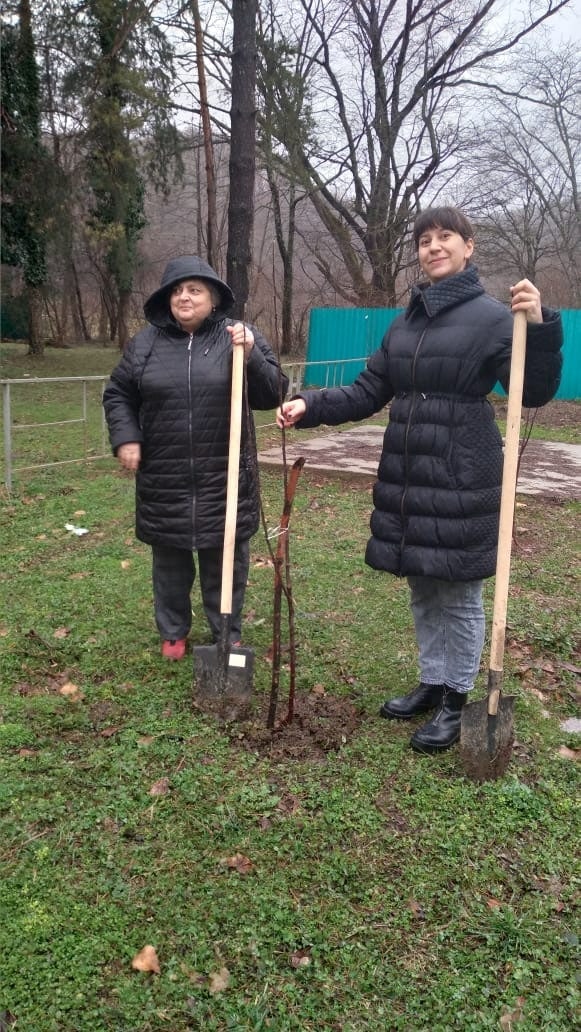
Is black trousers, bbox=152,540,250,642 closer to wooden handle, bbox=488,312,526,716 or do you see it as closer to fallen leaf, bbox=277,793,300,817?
fallen leaf, bbox=277,793,300,817

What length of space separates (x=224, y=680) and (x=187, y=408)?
3.69 feet

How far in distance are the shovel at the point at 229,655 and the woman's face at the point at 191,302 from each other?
276 mm

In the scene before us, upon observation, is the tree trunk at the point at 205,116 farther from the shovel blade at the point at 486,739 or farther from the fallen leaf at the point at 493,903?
the fallen leaf at the point at 493,903

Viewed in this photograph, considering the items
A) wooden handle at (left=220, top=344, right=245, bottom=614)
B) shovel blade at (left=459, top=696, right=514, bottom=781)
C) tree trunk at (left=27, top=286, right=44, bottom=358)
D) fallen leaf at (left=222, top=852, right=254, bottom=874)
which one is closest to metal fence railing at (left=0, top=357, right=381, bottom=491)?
wooden handle at (left=220, top=344, right=245, bottom=614)

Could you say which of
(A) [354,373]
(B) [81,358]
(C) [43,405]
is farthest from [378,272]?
(C) [43,405]

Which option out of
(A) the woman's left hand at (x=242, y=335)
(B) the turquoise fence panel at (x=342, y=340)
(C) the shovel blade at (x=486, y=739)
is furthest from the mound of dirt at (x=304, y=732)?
(B) the turquoise fence panel at (x=342, y=340)

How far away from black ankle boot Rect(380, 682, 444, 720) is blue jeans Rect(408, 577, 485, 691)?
87mm

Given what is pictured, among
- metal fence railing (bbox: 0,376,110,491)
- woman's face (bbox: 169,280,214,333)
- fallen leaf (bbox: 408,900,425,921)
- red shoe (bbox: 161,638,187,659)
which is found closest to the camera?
fallen leaf (bbox: 408,900,425,921)

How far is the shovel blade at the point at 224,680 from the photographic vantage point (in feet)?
9.37

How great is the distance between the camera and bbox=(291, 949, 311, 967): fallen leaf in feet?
6.12

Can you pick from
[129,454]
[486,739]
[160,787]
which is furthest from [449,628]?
[129,454]

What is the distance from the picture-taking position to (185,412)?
3.00 metres

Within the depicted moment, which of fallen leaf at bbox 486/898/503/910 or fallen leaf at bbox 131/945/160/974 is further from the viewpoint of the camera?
fallen leaf at bbox 486/898/503/910

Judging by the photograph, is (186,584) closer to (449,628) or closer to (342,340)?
(449,628)
